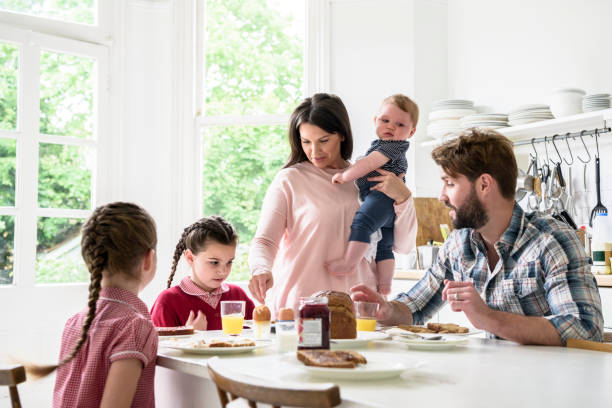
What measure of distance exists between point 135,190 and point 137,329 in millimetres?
2793

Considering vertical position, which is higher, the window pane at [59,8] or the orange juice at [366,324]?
the window pane at [59,8]

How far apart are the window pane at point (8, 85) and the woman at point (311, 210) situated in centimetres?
211

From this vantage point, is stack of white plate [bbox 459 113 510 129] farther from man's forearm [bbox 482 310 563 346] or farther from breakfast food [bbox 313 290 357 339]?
breakfast food [bbox 313 290 357 339]

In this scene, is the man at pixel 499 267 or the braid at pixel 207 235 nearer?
the man at pixel 499 267

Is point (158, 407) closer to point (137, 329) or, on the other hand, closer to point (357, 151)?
point (137, 329)

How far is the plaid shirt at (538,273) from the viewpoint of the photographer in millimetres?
1642

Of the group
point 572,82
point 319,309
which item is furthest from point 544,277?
point 572,82

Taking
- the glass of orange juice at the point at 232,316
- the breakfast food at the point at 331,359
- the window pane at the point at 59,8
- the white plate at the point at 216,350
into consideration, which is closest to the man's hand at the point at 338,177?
the glass of orange juice at the point at 232,316

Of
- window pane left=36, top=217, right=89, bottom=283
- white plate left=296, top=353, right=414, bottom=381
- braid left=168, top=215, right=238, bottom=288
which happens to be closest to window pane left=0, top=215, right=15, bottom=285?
window pane left=36, top=217, right=89, bottom=283

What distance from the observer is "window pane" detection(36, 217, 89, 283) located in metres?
3.74

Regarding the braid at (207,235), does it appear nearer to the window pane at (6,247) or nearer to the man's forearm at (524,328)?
the man's forearm at (524,328)

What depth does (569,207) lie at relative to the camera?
12.0ft

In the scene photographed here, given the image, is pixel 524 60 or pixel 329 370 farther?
pixel 524 60

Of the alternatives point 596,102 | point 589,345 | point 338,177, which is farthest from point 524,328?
point 596,102
